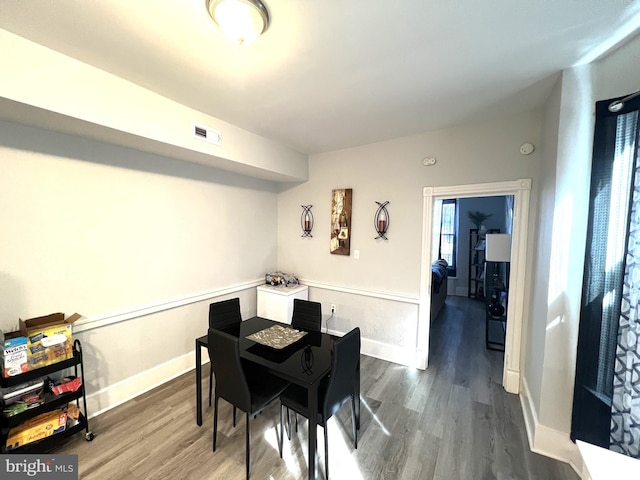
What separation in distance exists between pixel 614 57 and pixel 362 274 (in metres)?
2.69

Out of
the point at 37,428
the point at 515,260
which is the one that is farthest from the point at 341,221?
the point at 37,428

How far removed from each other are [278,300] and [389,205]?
6.24ft

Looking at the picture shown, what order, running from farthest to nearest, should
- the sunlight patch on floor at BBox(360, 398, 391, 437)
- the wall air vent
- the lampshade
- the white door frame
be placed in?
the lampshade → the white door frame → the wall air vent → the sunlight patch on floor at BBox(360, 398, 391, 437)

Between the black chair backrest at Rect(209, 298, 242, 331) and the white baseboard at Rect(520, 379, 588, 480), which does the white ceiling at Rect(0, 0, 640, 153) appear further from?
the white baseboard at Rect(520, 379, 588, 480)

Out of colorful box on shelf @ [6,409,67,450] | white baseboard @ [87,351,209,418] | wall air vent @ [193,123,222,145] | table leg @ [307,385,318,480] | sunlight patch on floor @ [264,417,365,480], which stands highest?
wall air vent @ [193,123,222,145]

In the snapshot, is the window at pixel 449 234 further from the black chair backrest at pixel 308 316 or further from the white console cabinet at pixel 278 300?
the black chair backrest at pixel 308 316

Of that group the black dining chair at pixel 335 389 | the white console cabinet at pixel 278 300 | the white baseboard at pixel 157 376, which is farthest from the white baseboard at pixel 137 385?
the black dining chair at pixel 335 389

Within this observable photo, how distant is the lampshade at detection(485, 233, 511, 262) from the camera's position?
331 cm

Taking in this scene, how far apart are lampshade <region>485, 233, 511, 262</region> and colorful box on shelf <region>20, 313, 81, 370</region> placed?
14.6ft

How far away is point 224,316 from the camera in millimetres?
2488

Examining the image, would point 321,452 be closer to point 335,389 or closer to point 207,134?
point 335,389

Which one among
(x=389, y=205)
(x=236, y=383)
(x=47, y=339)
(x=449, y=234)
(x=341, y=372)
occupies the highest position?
(x=389, y=205)

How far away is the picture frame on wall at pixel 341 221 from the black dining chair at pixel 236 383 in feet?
6.27

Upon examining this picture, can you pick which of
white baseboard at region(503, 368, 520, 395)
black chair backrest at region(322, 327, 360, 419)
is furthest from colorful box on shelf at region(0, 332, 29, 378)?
white baseboard at region(503, 368, 520, 395)
